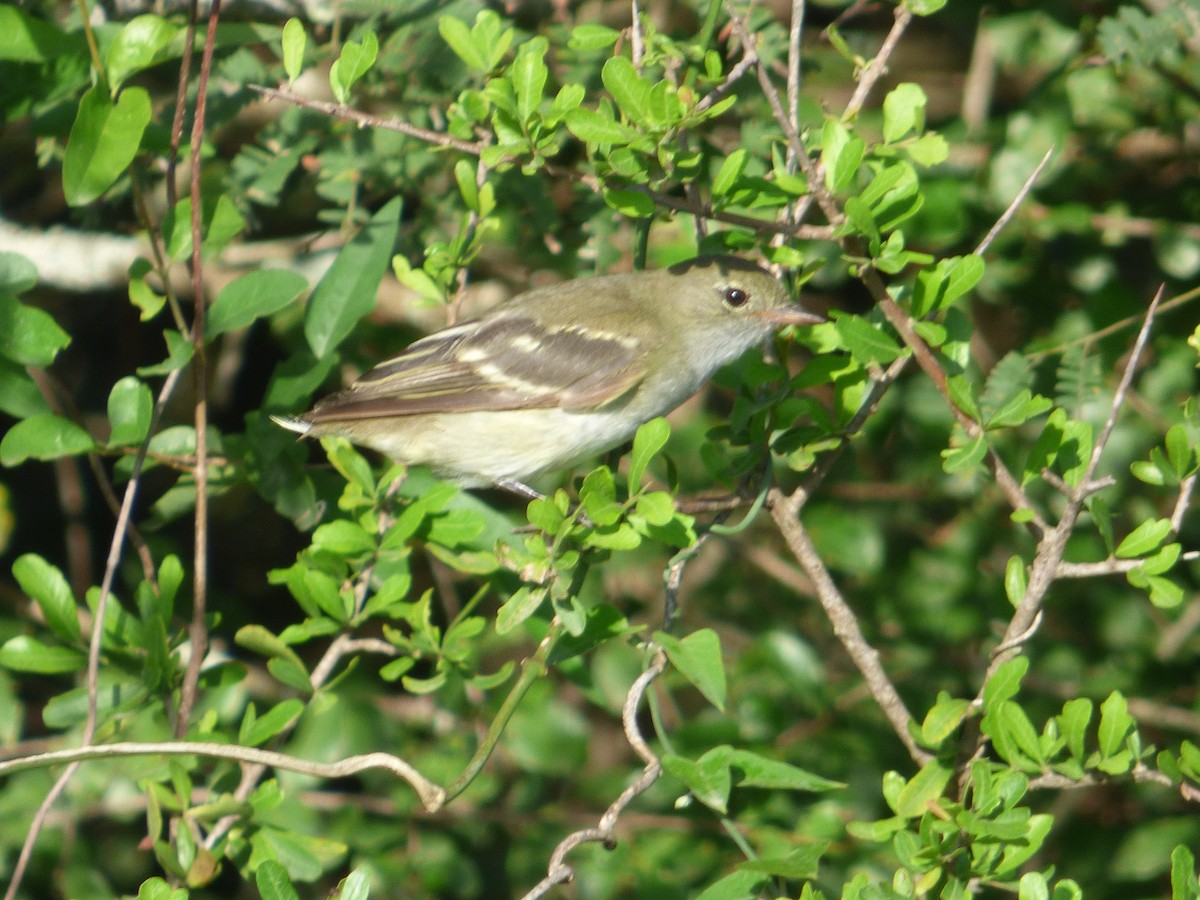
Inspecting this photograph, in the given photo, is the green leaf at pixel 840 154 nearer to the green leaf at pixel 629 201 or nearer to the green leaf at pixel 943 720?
the green leaf at pixel 629 201

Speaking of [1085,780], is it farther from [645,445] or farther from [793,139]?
[793,139]

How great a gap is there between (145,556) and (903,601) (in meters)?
2.44

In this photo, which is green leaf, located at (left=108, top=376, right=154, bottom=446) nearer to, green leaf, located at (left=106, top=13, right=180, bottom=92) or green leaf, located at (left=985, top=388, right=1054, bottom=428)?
green leaf, located at (left=106, top=13, right=180, bottom=92)

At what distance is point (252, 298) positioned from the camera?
2689mm

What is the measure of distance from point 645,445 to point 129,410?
1.11m

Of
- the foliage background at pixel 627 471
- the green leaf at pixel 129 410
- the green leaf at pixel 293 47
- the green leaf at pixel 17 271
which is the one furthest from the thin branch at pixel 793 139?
the green leaf at pixel 17 271

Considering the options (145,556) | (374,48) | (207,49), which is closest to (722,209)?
(374,48)

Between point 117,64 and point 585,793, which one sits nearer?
point 117,64

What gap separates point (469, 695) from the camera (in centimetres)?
402

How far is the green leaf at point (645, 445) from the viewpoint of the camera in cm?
218

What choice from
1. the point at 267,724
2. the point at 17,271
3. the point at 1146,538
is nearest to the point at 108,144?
the point at 17,271

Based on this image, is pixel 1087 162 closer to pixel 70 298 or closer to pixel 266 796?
pixel 266 796

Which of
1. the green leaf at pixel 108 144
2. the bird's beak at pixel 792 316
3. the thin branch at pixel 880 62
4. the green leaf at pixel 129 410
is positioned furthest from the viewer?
the bird's beak at pixel 792 316

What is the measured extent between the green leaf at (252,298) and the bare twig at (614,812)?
3.60ft
